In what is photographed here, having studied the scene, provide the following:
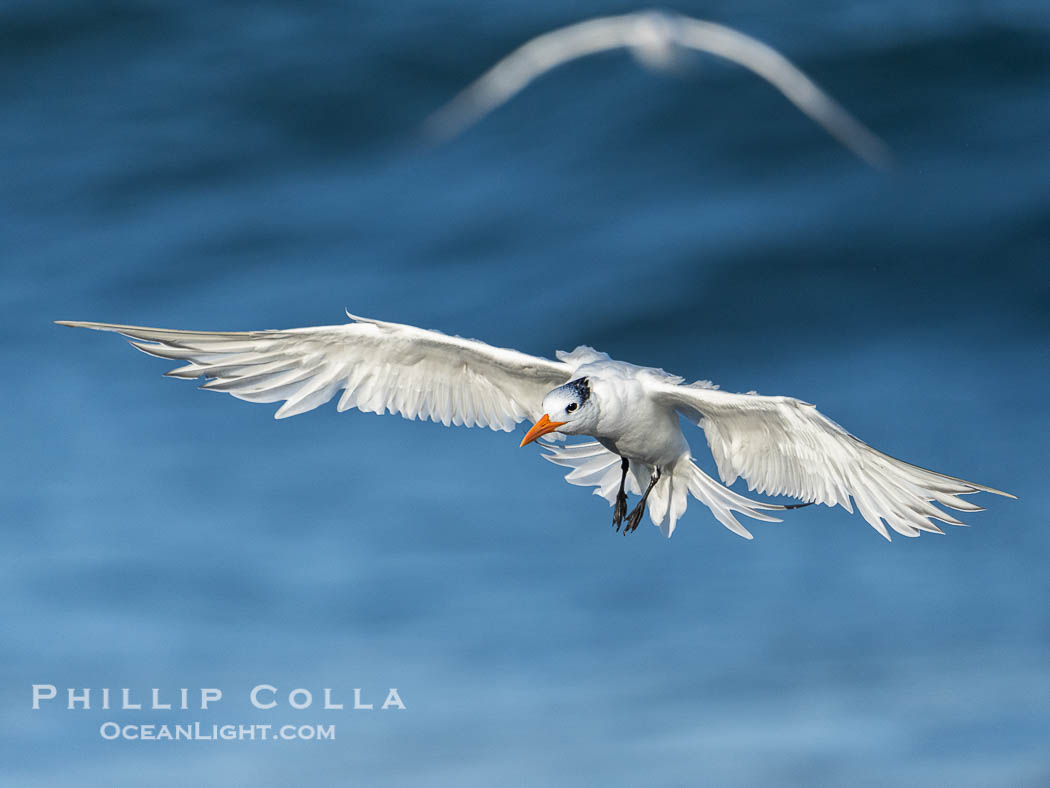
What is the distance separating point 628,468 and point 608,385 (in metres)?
1.64

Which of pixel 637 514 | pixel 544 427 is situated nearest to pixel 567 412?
pixel 544 427

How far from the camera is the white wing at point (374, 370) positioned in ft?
39.9

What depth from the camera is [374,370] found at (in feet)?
41.5

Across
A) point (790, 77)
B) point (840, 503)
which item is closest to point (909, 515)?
point (840, 503)

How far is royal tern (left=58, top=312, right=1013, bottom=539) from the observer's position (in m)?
11.3

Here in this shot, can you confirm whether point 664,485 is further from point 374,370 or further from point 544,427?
point 374,370

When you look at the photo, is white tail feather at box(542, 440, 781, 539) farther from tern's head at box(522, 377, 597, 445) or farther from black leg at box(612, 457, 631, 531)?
tern's head at box(522, 377, 597, 445)

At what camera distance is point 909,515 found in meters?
11.3

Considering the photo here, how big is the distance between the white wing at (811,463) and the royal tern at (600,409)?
11mm

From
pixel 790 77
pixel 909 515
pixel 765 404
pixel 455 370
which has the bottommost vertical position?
pixel 909 515

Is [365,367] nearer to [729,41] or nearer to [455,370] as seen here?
[455,370]

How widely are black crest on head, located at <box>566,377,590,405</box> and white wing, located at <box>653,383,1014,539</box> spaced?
60cm

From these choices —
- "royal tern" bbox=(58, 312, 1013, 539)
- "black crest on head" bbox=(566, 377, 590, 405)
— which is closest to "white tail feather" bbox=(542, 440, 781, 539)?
"royal tern" bbox=(58, 312, 1013, 539)

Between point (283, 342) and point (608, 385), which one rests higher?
point (283, 342)
